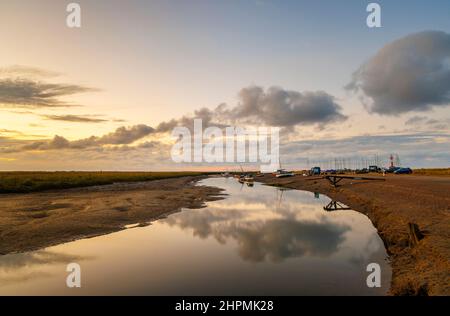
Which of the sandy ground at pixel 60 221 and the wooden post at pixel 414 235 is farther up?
the wooden post at pixel 414 235

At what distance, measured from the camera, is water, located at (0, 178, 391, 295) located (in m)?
15.0

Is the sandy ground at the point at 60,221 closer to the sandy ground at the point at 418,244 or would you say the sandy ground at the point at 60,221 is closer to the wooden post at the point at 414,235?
the sandy ground at the point at 418,244

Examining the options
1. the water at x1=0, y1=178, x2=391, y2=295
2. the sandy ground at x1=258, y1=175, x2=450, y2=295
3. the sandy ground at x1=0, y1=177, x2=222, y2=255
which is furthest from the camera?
the sandy ground at x1=0, y1=177, x2=222, y2=255

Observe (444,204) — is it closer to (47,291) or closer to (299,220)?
(299,220)

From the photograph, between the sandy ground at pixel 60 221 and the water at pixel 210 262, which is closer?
the water at pixel 210 262

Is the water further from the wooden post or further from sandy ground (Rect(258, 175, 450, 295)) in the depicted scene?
the wooden post

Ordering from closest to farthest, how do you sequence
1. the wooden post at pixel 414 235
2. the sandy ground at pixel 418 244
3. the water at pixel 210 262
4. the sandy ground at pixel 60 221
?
the sandy ground at pixel 418 244, the water at pixel 210 262, the wooden post at pixel 414 235, the sandy ground at pixel 60 221

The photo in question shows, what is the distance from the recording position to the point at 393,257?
1795cm

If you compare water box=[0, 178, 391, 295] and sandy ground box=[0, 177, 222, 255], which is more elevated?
sandy ground box=[0, 177, 222, 255]

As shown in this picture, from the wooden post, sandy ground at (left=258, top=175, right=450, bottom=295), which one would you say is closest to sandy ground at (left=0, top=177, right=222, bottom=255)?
sandy ground at (left=258, top=175, right=450, bottom=295)

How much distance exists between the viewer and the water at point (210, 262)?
1497 cm

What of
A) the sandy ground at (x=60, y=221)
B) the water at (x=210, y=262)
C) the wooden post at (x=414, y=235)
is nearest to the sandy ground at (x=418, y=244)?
the wooden post at (x=414, y=235)

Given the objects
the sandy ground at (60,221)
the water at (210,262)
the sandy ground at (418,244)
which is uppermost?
the sandy ground at (418,244)
